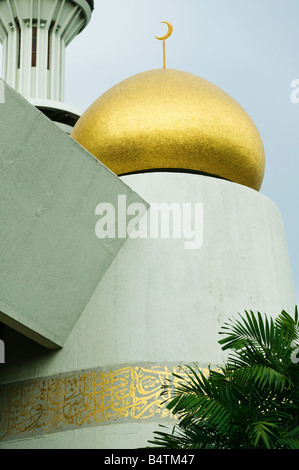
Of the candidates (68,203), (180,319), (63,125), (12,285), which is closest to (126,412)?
(180,319)

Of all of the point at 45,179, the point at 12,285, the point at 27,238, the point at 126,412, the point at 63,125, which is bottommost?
the point at 126,412

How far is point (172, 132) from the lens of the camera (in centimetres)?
1259

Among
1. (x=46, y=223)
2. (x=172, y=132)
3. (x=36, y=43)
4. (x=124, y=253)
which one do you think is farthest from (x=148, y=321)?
(x=36, y=43)

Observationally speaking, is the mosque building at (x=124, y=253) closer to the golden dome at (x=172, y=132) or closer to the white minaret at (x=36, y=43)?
the golden dome at (x=172, y=132)

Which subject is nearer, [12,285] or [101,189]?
[12,285]

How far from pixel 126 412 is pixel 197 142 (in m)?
4.50

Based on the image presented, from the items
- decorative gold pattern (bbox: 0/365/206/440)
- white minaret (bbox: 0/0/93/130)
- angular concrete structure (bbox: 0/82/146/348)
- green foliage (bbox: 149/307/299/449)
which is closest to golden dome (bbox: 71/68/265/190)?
angular concrete structure (bbox: 0/82/146/348)

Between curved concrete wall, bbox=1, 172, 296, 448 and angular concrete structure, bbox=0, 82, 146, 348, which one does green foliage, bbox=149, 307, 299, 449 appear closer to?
curved concrete wall, bbox=1, 172, 296, 448

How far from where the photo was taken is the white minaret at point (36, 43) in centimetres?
2814

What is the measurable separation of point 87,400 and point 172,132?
14.7ft

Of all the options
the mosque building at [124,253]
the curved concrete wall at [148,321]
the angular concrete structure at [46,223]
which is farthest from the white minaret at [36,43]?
the angular concrete structure at [46,223]

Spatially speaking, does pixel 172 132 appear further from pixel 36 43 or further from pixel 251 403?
pixel 36 43
